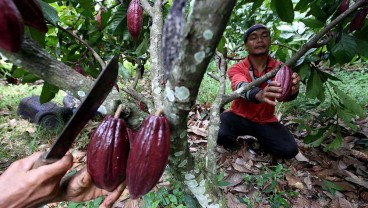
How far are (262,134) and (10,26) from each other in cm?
230

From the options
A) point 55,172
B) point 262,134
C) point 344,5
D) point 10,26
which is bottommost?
point 262,134

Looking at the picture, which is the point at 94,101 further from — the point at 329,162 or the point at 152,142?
the point at 329,162

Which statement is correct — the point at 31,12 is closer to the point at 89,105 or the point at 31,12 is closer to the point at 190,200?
the point at 89,105

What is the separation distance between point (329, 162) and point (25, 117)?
9.25 feet

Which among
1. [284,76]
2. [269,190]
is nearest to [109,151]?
[284,76]

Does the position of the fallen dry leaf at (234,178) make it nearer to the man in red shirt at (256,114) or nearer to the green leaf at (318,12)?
the man in red shirt at (256,114)

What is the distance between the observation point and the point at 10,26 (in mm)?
401

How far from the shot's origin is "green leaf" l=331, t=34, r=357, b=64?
1309 millimetres

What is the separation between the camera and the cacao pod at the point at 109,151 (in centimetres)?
63

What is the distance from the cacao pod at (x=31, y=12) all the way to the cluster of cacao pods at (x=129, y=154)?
0.73 ft

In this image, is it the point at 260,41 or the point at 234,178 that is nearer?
the point at 234,178

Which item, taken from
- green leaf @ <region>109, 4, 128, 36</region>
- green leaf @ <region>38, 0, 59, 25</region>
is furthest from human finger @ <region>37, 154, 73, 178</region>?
green leaf @ <region>109, 4, 128, 36</region>

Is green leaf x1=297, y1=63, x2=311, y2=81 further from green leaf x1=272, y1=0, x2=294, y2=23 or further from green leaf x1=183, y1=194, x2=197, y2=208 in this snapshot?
green leaf x1=183, y1=194, x2=197, y2=208

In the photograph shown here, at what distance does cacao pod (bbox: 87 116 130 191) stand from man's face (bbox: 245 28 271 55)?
1791 mm
